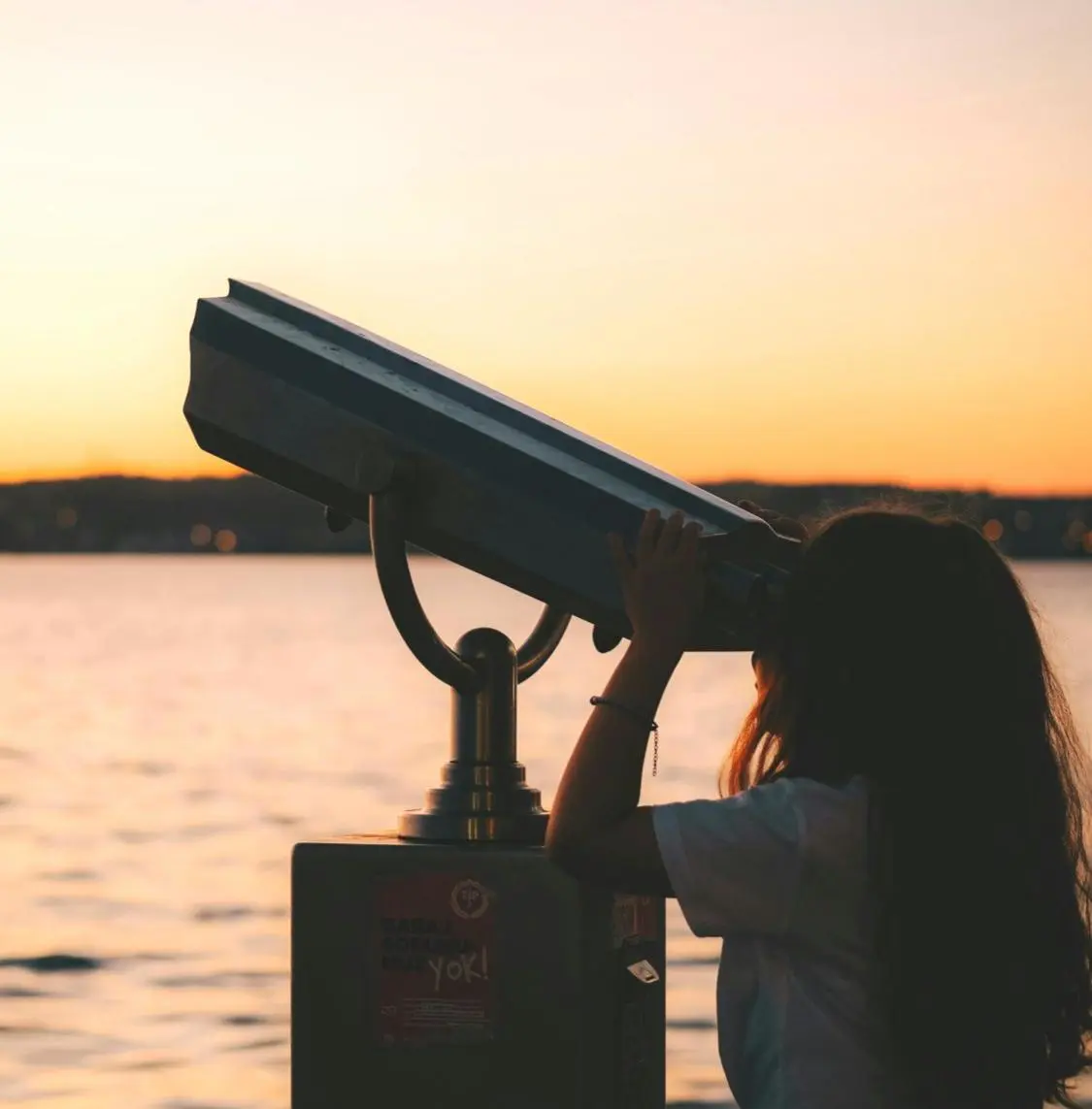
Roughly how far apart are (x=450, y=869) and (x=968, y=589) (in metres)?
0.60

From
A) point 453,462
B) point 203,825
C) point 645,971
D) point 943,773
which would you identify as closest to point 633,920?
point 645,971

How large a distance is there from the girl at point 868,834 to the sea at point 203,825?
417mm

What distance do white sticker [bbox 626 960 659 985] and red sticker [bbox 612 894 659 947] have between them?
2cm

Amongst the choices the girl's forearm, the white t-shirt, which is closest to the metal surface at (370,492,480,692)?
the girl's forearm

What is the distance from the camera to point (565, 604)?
218cm

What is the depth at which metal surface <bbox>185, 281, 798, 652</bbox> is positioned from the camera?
209 cm

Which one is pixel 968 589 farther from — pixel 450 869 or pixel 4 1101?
pixel 4 1101

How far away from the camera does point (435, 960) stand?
7.01 ft

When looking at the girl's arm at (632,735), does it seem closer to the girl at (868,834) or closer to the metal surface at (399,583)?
the girl at (868,834)

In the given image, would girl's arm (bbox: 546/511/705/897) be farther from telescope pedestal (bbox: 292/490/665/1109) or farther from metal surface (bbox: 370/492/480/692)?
metal surface (bbox: 370/492/480/692)

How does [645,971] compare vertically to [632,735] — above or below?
below

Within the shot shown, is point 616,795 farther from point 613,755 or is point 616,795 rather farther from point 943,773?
point 943,773

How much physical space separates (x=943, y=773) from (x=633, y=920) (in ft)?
1.24

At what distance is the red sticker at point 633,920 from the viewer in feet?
7.16
